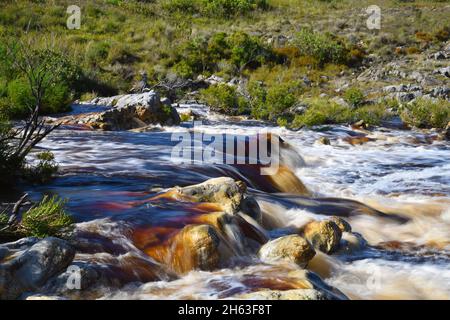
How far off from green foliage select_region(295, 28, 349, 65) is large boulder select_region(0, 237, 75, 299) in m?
22.8

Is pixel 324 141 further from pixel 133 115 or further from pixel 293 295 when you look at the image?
pixel 293 295

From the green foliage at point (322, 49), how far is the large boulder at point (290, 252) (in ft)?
70.2

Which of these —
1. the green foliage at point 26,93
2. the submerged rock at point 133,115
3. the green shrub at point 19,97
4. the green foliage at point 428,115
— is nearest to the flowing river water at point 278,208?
the submerged rock at point 133,115

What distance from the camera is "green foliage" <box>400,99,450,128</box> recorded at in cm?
1585

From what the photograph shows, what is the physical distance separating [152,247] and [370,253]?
2456 mm

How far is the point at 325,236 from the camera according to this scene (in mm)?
5598

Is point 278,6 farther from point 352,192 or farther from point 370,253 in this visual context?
point 370,253

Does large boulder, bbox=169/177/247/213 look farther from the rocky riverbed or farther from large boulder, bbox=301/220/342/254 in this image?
large boulder, bbox=301/220/342/254

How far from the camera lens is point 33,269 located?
12.5 ft

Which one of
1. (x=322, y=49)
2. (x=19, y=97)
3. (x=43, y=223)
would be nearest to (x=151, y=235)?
(x=43, y=223)

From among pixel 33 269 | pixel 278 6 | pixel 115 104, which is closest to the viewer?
pixel 33 269

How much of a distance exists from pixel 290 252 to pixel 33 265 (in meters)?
2.27

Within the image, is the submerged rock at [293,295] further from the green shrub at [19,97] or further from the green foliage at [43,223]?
the green shrub at [19,97]

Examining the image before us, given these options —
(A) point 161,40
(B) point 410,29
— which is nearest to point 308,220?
(A) point 161,40
